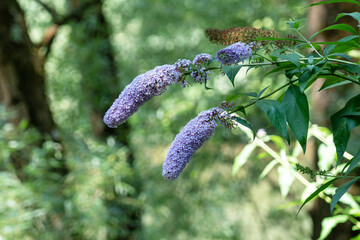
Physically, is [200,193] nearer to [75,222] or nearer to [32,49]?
[75,222]

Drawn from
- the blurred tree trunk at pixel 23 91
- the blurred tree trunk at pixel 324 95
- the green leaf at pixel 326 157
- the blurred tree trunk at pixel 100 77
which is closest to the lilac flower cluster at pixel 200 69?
the green leaf at pixel 326 157

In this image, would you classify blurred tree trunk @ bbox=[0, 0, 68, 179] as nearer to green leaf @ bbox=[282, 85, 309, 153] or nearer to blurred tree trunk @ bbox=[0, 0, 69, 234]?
blurred tree trunk @ bbox=[0, 0, 69, 234]

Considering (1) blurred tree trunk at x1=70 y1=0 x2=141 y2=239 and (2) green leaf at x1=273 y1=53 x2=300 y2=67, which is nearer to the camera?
(2) green leaf at x1=273 y1=53 x2=300 y2=67

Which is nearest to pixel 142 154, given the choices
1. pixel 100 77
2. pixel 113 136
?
pixel 113 136

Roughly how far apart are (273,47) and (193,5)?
101 inches

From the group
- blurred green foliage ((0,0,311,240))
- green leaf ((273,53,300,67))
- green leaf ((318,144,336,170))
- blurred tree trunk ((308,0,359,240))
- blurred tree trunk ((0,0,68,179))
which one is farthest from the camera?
blurred tree trunk ((0,0,68,179))

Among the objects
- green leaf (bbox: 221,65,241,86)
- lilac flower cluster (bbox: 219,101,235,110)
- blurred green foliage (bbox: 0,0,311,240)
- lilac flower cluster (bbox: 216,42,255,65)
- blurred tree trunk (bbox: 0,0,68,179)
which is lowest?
blurred green foliage (bbox: 0,0,311,240)

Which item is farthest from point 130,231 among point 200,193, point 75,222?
point 200,193

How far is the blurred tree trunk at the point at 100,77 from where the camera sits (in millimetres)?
2342

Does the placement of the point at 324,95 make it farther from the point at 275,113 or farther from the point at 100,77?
the point at 100,77

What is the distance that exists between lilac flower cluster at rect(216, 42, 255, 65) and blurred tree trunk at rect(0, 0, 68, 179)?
1.73 metres

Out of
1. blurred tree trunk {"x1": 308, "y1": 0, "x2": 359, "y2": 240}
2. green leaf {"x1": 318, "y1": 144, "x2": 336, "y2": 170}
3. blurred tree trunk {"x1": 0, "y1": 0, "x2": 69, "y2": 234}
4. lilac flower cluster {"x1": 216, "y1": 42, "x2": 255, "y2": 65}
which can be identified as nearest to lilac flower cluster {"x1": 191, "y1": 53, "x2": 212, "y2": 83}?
lilac flower cluster {"x1": 216, "y1": 42, "x2": 255, "y2": 65}

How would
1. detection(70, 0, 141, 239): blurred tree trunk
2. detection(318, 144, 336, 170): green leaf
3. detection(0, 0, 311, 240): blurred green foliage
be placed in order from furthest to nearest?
detection(70, 0, 141, 239): blurred tree trunk → detection(0, 0, 311, 240): blurred green foliage → detection(318, 144, 336, 170): green leaf

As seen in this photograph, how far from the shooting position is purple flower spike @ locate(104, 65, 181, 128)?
51 centimetres
